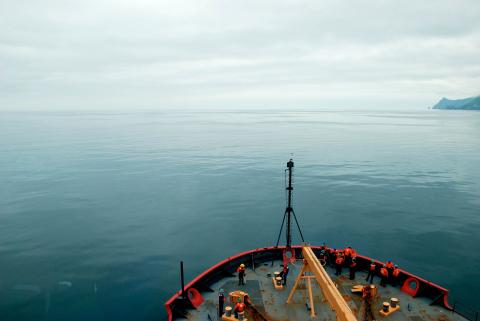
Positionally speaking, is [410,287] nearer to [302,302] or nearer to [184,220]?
[302,302]

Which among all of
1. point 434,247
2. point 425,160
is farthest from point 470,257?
point 425,160

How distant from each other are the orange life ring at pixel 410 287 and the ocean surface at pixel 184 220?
772 centimetres

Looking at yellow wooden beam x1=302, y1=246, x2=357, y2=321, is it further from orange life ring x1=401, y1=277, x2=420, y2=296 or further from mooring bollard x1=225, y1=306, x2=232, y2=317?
orange life ring x1=401, y1=277, x2=420, y2=296

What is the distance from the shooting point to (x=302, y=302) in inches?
725

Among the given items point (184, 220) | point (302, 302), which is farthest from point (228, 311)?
point (184, 220)

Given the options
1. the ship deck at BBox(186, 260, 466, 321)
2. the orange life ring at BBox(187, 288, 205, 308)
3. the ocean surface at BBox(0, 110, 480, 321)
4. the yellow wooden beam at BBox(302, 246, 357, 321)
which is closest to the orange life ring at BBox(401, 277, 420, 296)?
the ship deck at BBox(186, 260, 466, 321)

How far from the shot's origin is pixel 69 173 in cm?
6306

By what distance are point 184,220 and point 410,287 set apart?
89.7 feet

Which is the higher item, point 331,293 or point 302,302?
point 331,293

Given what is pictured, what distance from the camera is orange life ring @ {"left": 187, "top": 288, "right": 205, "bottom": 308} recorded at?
18445 mm

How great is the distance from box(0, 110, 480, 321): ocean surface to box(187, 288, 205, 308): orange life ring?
5667 mm

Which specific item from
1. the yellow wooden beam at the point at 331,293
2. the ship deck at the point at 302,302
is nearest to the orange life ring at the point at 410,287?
the ship deck at the point at 302,302

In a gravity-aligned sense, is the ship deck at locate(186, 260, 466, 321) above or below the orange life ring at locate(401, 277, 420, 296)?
below

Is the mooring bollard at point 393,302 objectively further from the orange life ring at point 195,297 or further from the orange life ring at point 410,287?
the orange life ring at point 195,297
